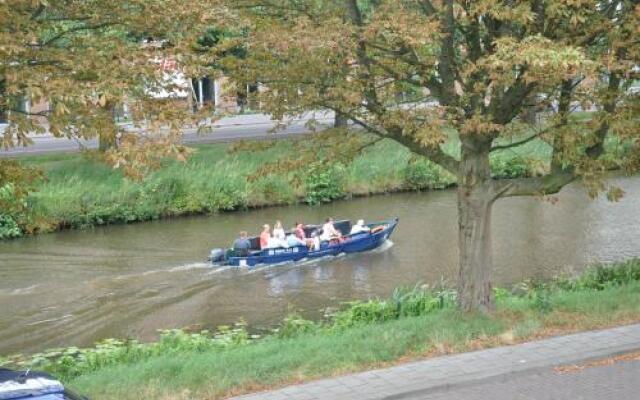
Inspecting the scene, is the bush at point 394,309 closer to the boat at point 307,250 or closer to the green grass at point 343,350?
the green grass at point 343,350

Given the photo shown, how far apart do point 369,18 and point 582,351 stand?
510cm

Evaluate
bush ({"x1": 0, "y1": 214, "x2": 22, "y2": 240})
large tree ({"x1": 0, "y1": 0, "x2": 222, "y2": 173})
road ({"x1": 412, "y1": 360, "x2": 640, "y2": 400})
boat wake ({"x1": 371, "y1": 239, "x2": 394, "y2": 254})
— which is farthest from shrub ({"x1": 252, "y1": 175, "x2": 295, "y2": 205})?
road ({"x1": 412, "y1": 360, "x2": 640, "y2": 400})

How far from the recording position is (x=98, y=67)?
8977 millimetres

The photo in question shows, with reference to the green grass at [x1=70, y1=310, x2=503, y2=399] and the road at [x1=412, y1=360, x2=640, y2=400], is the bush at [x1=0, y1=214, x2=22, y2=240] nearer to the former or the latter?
the green grass at [x1=70, y1=310, x2=503, y2=399]

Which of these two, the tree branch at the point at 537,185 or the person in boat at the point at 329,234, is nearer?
the tree branch at the point at 537,185

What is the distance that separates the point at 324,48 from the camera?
1061 cm

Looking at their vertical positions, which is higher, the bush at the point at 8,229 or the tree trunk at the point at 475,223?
the tree trunk at the point at 475,223

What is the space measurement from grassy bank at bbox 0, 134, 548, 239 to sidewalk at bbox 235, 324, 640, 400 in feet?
65.5

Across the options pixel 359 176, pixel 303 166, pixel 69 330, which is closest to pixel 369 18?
pixel 303 166

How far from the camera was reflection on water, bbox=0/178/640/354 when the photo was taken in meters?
19.4

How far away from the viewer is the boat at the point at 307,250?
2452 cm

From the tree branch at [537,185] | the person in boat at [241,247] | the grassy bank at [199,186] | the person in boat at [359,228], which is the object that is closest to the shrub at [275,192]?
the grassy bank at [199,186]

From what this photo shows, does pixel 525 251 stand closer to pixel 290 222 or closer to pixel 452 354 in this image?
pixel 290 222

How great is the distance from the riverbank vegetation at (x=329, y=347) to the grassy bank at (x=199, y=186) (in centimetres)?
1644
